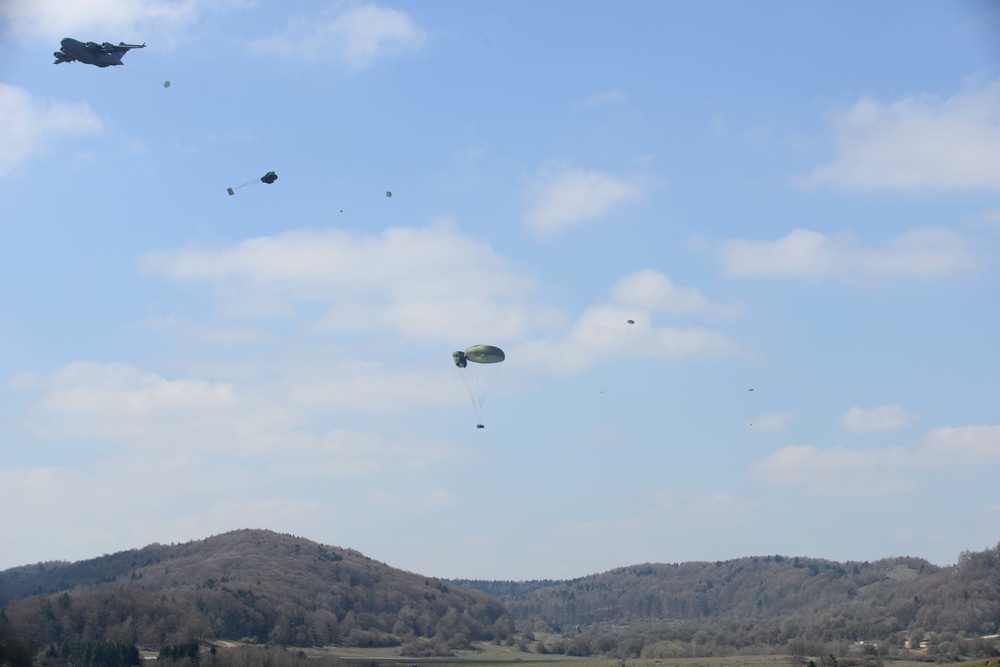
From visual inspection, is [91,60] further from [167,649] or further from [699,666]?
[699,666]

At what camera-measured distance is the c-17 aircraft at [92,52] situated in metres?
83.0

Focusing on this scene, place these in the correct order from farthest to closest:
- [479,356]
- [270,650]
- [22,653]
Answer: [270,650], [22,653], [479,356]

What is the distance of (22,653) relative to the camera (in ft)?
466

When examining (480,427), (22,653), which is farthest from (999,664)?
(22,653)

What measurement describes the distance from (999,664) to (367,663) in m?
123

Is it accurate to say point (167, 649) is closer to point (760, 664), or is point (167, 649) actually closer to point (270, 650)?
point (270, 650)

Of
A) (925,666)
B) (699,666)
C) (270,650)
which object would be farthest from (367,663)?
(925,666)

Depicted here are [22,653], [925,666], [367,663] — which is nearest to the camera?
[22,653]

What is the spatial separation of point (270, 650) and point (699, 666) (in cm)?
8316

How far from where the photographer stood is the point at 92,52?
8394 cm

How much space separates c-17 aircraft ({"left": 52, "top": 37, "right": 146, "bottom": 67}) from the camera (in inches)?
3268

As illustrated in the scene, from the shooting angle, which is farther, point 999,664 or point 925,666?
point 925,666

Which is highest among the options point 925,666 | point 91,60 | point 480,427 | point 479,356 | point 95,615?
point 91,60

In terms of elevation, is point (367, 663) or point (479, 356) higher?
point (479, 356)
